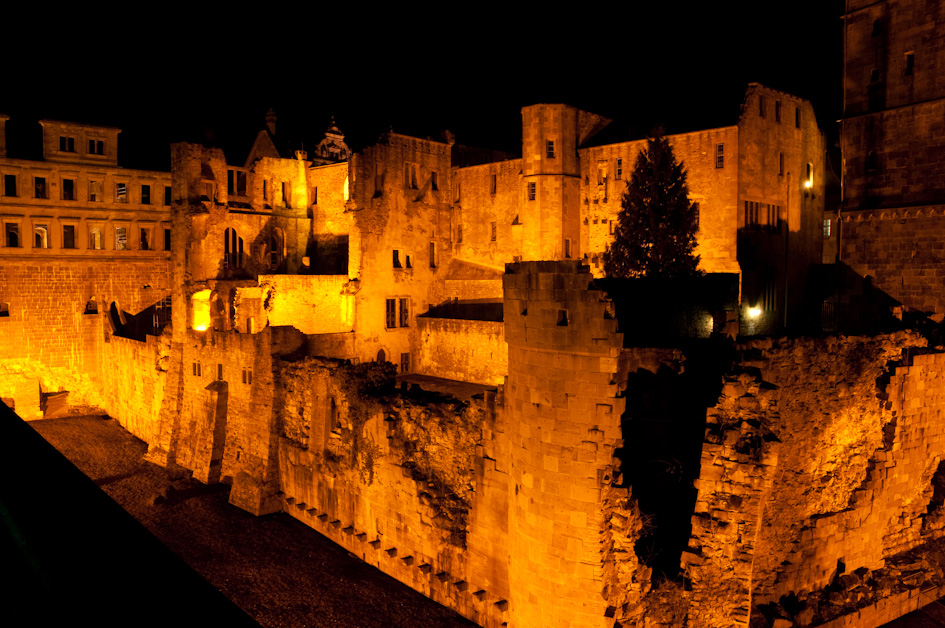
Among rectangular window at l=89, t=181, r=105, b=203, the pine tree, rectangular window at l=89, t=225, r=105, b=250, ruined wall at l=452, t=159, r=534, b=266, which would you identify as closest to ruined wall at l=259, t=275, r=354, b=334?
ruined wall at l=452, t=159, r=534, b=266

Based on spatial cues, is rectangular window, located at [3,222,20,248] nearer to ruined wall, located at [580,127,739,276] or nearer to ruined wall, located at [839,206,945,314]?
ruined wall, located at [580,127,739,276]

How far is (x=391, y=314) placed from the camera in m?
37.6

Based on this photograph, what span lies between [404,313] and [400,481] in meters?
21.0

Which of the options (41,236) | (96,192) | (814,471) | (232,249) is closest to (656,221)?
(814,471)

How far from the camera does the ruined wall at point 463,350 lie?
32.1 m

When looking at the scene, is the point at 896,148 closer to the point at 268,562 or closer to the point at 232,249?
the point at 268,562

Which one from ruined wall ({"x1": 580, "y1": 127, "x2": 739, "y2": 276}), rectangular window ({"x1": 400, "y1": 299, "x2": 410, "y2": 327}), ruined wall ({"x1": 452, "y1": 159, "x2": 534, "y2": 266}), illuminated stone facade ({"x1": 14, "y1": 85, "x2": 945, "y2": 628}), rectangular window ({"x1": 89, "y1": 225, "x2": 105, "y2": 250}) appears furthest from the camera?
rectangular window ({"x1": 89, "y1": 225, "x2": 105, "y2": 250})

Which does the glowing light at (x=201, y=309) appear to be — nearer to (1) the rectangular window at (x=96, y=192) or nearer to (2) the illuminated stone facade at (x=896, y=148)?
(1) the rectangular window at (x=96, y=192)

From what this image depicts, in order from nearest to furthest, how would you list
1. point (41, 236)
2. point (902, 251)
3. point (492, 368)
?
point (902, 251) < point (492, 368) < point (41, 236)

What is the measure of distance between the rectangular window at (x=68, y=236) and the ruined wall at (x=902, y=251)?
40290mm

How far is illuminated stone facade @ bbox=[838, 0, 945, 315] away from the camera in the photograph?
2253 centimetres

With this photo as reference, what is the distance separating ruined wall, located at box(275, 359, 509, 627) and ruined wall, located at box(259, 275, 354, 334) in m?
11.6

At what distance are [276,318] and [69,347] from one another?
15.0 meters

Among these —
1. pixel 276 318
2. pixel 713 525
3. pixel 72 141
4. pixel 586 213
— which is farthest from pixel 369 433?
pixel 72 141
